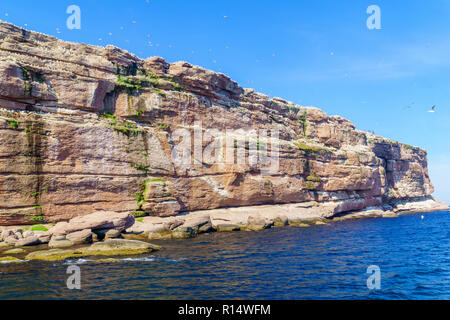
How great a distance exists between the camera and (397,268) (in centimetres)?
2033

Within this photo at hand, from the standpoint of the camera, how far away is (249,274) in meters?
18.5

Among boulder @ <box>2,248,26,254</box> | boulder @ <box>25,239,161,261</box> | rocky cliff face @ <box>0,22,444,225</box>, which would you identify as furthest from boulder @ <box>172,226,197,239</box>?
boulder @ <box>2,248,26,254</box>

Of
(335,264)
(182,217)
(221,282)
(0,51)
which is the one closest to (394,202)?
(182,217)

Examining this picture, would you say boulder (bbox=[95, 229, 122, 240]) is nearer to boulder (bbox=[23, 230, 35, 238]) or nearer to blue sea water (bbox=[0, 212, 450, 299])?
boulder (bbox=[23, 230, 35, 238])

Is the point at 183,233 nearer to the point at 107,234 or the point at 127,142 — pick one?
the point at 107,234

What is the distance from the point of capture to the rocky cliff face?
32156mm

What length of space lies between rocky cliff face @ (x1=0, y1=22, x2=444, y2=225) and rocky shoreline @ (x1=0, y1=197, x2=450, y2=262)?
1.72 metres

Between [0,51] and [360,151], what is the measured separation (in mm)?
60243

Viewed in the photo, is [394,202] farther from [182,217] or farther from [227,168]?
[182,217]

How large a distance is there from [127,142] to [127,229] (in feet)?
35.5

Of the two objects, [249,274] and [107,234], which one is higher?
[107,234]

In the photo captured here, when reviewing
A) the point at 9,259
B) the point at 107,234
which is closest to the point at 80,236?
the point at 107,234

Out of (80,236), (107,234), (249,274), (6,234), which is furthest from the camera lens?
(107,234)

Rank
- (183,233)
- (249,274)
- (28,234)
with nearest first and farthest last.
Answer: (249,274)
(28,234)
(183,233)
